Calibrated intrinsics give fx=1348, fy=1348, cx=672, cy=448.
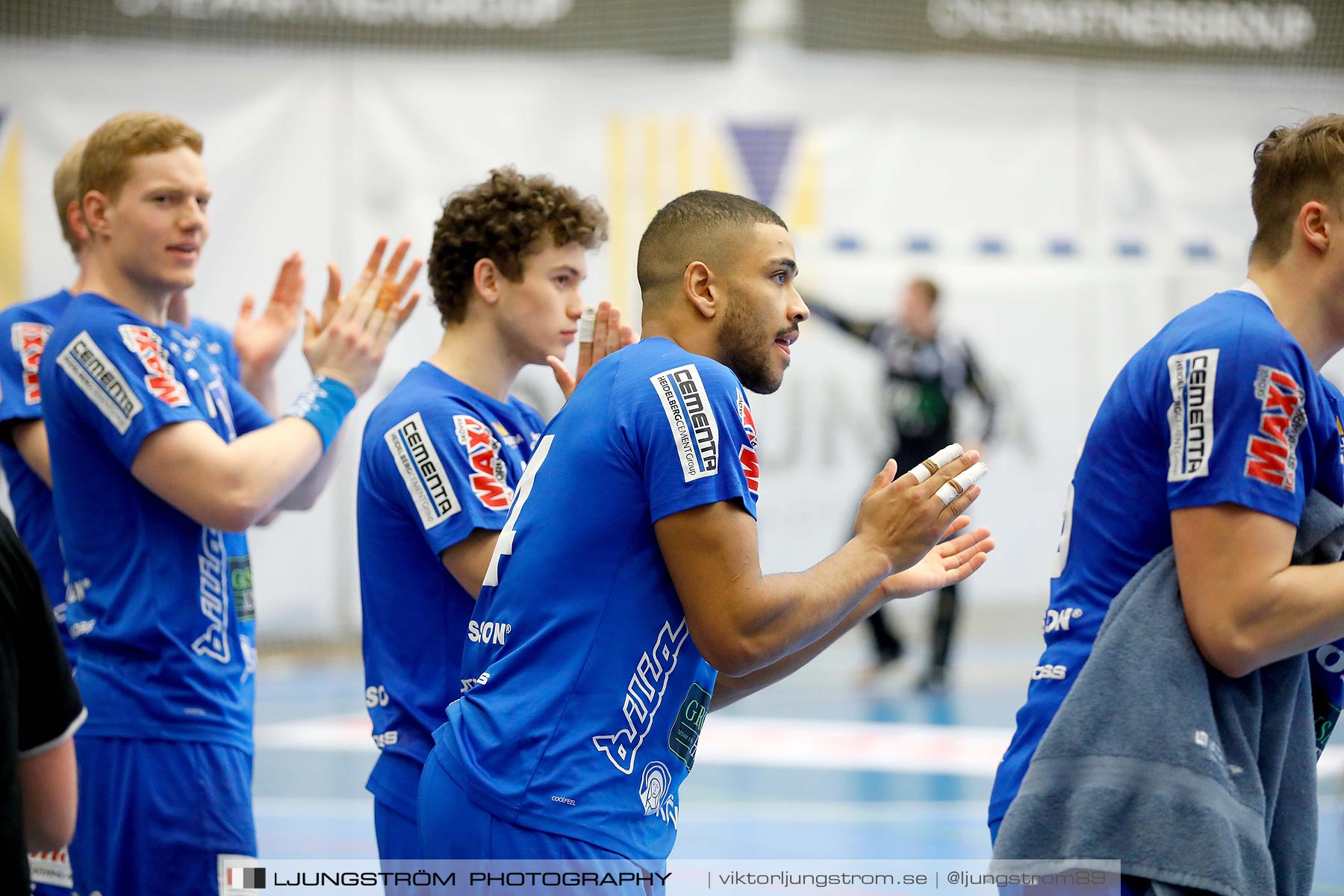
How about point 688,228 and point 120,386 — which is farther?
point 120,386

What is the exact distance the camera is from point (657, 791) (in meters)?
2.38

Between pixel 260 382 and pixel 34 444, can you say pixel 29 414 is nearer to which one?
pixel 34 444

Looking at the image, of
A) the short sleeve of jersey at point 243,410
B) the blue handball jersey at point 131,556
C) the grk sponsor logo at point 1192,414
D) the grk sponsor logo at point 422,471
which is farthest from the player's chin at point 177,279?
the grk sponsor logo at point 1192,414

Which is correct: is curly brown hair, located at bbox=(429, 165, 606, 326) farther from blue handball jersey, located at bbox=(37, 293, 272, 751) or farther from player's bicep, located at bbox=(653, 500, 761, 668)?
player's bicep, located at bbox=(653, 500, 761, 668)

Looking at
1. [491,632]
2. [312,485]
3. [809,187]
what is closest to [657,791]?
[491,632]

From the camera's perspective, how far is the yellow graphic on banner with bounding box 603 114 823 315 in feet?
41.3

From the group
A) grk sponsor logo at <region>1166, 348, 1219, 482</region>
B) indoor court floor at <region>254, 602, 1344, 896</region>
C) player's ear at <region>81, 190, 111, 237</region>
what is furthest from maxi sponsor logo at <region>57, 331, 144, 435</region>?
indoor court floor at <region>254, 602, 1344, 896</region>

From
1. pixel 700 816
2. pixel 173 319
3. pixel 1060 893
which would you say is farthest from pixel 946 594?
pixel 1060 893

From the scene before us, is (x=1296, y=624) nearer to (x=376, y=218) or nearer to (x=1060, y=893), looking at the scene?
(x=1060, y=893)

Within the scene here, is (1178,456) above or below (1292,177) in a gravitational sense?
below

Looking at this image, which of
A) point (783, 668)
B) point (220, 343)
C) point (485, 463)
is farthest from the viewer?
point (220, 343)

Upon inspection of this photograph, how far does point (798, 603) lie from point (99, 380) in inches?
77.0

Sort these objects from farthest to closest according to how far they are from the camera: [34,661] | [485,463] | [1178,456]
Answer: [485,463]
[1178,456]
[34,661]

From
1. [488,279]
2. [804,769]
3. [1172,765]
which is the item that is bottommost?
[804,769]
